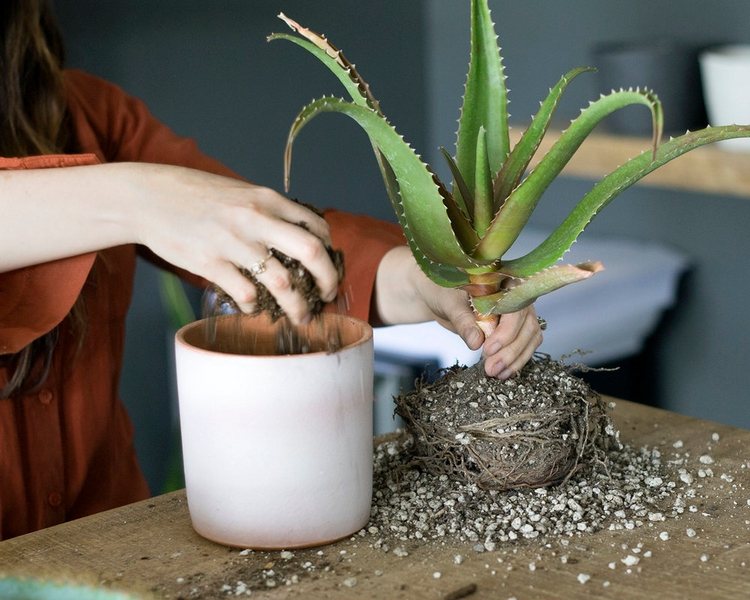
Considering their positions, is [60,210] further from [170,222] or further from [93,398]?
[93,398]

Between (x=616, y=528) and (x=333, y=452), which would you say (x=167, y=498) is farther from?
(x=616, y=528)

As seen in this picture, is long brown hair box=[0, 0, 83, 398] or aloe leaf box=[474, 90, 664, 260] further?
long brown hair box=[0, 0, 83, 398]

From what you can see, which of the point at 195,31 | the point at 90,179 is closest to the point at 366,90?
the point at 90,179

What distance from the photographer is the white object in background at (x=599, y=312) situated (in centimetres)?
187

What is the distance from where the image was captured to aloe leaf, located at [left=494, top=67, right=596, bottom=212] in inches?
32.7

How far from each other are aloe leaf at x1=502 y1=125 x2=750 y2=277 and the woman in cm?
7

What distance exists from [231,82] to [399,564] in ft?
5.50

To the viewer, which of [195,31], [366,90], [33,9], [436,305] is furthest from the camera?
[195,31]

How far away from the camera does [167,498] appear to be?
879mm

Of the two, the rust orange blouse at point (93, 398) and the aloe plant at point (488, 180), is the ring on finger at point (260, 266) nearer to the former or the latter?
the aloe plant at point (488, 180)

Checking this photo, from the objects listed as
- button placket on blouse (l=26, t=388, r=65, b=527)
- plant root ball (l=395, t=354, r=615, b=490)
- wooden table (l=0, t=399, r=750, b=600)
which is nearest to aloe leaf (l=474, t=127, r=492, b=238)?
plant root ball (l=395, t=354, r=615, b=490)

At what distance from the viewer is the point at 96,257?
1.02m

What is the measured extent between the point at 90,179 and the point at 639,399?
160cm

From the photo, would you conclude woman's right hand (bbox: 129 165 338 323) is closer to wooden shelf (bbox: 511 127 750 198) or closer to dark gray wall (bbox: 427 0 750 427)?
wooden shelf (bbox: 511 127 750 198)
